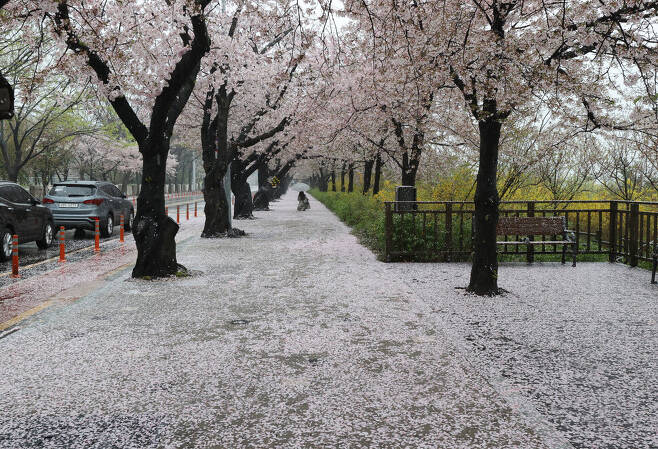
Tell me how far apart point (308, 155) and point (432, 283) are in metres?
25.5

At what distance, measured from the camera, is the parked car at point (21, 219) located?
40.6 feet

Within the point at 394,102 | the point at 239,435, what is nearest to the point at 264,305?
the point at 239,435

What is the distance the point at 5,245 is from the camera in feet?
40.4

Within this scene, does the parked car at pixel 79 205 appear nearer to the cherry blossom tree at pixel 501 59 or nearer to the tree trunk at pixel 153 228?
the tree trunk at pixel 153 228

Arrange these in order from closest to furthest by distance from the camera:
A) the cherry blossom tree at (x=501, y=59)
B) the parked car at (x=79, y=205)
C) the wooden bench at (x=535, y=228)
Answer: the cherry blossom tree at (x=501, y=59) → the wooden bench at (x=535, y=228) → the parked car at (x=79, y=205)

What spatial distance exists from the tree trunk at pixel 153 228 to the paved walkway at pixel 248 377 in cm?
148

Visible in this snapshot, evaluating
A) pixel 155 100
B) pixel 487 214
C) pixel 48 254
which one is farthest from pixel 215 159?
pixel 487 214

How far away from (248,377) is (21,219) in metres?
10.8

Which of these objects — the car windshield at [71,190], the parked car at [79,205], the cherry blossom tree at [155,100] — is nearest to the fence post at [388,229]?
the cherry blossom tree at [155,100]

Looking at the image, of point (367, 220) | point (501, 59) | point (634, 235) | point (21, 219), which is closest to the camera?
point (501, 59)

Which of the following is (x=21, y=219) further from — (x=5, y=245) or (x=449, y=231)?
(x=449, y=231)

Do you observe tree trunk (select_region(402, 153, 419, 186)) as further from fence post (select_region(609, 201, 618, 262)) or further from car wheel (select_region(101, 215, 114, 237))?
car wheel (select_region(101, 215, 114, 237))

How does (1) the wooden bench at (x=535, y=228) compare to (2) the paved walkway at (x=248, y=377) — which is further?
(1) the wooden bench at (x=535, y=228)

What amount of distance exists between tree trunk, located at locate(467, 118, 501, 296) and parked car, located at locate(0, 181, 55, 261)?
1034 centimetres
